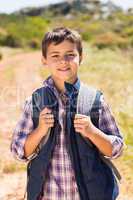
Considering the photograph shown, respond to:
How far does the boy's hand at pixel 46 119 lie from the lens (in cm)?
247

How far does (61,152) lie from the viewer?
103 inches

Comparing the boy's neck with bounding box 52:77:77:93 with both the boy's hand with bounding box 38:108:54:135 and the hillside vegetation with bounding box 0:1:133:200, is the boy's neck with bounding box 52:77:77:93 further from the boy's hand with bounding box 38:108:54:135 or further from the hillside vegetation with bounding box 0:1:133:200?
the hillside vegetation with bounding box 0:1:133:200

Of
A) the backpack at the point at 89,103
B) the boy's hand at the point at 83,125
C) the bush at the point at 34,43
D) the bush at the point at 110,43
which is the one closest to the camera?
the boy's hand at the point at 83,125

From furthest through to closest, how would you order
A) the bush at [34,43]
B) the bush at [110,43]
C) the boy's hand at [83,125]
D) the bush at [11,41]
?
the bush at [11,41] → the bush at [34,43] → the bush at [110,43] → the boy's hand at [83,125]

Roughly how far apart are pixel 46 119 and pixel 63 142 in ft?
0.66

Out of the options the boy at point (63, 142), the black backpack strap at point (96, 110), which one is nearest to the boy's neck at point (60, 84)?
the boy at point (63, 142)

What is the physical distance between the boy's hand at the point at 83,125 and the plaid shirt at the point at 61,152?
0.50 ft

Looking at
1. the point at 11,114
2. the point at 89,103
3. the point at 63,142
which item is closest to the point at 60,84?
the point at 89,103

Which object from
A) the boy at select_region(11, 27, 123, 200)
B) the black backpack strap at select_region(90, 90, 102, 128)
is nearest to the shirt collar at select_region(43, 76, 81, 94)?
the boy at select_region(11, 27, 123, 200)

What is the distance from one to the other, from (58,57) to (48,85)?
14 cm

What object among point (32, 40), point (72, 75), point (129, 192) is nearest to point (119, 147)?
point (72, 75)

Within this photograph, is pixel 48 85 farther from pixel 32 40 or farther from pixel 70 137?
pixel 32 40

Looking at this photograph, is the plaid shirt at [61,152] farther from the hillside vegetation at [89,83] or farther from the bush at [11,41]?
the bush at [11,41]

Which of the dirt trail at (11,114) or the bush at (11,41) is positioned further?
the bush at (11,41)
